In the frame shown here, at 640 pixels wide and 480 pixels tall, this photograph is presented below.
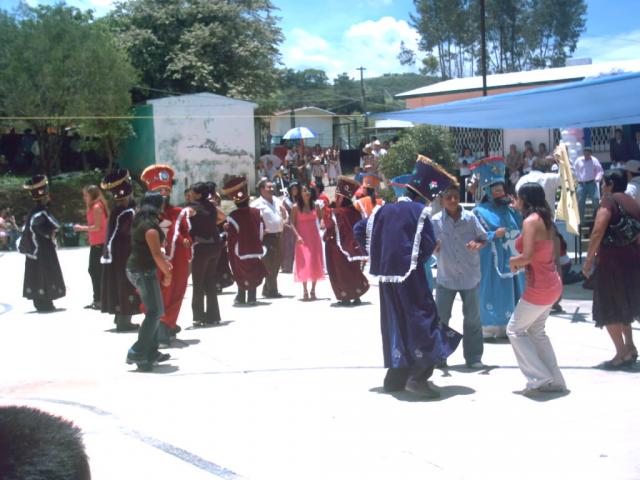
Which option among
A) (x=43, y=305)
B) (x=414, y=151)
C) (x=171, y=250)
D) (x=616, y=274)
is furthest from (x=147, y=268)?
(x=414, y=151)

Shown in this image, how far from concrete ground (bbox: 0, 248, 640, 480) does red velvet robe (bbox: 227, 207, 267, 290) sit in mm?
1719

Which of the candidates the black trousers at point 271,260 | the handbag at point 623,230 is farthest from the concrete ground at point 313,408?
the black trousers at point 271,260

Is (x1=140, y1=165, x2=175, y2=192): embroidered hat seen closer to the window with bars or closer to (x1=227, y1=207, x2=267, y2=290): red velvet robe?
(x1=227, y1=207, x2=267, y2=290): red velvet robe

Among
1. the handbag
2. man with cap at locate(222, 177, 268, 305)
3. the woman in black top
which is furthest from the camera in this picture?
man with cap at locate(222, 177, 268, 305)

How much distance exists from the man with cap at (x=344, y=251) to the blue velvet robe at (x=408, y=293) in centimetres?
482

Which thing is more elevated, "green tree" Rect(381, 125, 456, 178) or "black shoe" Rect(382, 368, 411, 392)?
"green tree" Rect(381, 125, 456, 178)

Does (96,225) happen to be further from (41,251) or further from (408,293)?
(408,293)

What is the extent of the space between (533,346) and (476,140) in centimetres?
2060

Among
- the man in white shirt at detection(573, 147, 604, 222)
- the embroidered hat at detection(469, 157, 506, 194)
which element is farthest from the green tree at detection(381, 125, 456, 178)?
the embroidered hat at detection(469, 157, 506, 194)

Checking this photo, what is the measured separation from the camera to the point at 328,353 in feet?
29.1

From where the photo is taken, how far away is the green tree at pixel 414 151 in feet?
76.7

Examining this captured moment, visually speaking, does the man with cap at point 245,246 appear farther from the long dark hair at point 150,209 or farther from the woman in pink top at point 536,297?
the woman in pink top at point 536,297

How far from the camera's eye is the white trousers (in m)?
6.80

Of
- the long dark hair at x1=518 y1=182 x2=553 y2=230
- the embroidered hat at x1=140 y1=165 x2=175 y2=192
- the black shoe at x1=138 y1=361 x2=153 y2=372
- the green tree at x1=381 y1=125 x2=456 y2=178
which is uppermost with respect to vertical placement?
the green tree at x1=381 y1=125 x2=456 y2=178
